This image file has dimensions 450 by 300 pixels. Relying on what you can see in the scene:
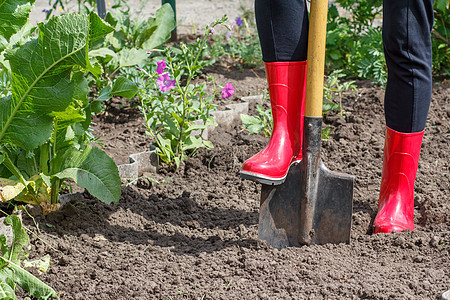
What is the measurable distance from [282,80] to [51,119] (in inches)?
37.1

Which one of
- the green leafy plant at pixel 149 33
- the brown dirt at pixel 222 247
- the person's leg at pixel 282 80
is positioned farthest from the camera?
the green leafy plant at pixel 149 33

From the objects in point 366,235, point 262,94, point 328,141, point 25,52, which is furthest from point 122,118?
point 366,235

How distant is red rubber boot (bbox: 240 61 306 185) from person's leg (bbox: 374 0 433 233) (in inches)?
14.3

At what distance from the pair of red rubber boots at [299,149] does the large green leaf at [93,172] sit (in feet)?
1.89

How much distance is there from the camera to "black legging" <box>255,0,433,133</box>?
2064 mm

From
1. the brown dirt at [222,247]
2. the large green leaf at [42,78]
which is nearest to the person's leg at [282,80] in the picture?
the brown dirt at [222,247]

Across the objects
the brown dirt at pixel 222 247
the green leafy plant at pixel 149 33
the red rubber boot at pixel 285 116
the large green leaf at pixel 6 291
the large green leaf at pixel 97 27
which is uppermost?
the large green leaf at pixel 97 27

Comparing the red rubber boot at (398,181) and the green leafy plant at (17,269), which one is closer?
the green leafy plant at (17,269)

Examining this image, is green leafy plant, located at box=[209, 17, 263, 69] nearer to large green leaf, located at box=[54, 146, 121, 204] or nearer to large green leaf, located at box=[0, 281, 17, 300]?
large green leaf, located at box=[54, 146, 121, 204]

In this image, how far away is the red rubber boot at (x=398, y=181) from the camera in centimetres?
226

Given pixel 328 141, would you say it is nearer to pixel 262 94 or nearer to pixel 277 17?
pixel 262 94

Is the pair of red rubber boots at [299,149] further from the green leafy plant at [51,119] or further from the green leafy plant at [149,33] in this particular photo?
the green leafy plant at [149,33]

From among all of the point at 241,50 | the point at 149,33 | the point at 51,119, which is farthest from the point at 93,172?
the point at 241,50

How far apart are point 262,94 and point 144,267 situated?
240cm
